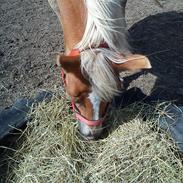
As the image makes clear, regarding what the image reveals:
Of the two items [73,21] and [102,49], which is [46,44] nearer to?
[73,21]

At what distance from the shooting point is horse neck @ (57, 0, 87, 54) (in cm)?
247

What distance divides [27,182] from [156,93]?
1.26m

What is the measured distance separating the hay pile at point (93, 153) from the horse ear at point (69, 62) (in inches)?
22.0

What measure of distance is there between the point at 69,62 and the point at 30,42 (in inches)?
70.9

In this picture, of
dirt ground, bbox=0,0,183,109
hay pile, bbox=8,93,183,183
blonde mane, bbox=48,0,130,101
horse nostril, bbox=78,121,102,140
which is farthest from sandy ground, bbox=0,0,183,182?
blonde mane, bbox=48,0,130,101

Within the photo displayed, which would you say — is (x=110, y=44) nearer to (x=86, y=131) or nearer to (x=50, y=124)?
(x=86, y=131)

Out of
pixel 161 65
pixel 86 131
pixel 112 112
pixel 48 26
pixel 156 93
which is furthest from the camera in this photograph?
pixel 48 26

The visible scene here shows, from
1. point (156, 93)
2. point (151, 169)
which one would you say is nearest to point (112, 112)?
point (151, 169)

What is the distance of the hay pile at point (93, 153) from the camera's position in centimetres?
247

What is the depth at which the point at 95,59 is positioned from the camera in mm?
2248

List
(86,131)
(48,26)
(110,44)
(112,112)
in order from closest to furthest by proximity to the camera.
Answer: (110,44) → (86,131) → (112,112) → (48,26)

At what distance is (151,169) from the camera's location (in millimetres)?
2475

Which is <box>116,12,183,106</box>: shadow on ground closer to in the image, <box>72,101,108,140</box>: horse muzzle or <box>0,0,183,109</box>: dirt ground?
<box>0,0,183,109</box>: dirt ground

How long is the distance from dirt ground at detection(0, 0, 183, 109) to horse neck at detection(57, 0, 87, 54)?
0.68 metres
